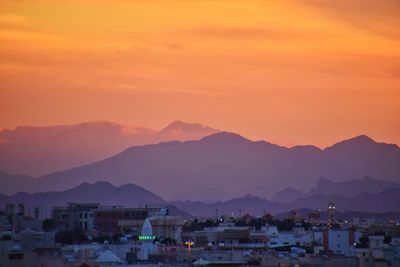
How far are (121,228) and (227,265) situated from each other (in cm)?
5139

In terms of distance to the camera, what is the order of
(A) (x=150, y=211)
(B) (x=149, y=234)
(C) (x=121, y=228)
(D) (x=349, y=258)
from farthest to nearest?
(A) (x=150, y=211), (C) (x=121, y=228), (B) (x=149, y=234), (D) (x=349, y=258)

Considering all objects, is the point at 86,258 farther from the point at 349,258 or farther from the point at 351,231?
the point at 351,231

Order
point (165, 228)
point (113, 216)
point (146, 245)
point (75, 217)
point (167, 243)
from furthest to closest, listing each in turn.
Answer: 1. point (75, 217)
2. point (113, 216)
3. point (165, 228)
4. point (167, 243)
5. point (146, 245)

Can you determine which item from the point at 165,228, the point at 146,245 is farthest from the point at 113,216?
the point at 146,245

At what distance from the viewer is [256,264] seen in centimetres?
8988

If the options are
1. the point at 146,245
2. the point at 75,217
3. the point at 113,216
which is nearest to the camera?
the point at 146,245

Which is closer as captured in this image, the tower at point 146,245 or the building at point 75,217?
the tower at point 146,245

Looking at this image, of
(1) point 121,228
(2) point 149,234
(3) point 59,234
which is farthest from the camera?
(1) point 121,228

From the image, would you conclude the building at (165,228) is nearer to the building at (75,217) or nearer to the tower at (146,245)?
the building at (75,217)

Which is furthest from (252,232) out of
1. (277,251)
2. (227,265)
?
(227,265)

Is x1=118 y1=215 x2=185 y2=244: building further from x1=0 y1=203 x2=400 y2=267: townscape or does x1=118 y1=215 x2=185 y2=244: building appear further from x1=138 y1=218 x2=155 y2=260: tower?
x1=138 y1=218 x2=155 y2=260: tower

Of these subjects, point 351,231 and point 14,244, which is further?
point 351,231

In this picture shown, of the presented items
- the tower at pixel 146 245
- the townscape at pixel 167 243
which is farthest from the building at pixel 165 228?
the tower at pixel 146 245

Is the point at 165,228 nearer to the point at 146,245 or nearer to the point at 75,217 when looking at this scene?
the point at 75,217
